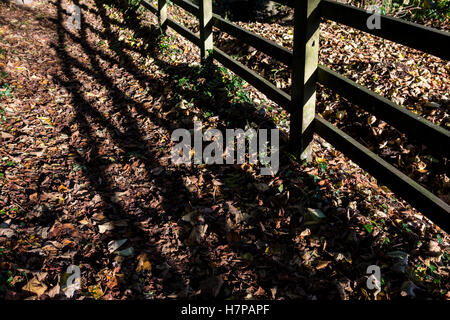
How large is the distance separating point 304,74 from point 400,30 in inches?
39.7

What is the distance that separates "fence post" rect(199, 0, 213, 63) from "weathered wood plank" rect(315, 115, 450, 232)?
2770 millimetres

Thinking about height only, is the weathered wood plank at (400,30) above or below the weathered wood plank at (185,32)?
below

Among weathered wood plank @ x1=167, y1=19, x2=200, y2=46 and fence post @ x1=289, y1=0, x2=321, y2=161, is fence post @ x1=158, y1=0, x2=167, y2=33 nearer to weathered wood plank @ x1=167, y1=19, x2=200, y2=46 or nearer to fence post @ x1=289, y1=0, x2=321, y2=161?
weathered wood plank @ x1=167, y1=19, x2=200, y2=46

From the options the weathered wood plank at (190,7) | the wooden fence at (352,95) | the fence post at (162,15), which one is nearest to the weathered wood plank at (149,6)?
the fence post at (162,15)

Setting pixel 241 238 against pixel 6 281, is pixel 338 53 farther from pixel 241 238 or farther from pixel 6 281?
pixel 6 281

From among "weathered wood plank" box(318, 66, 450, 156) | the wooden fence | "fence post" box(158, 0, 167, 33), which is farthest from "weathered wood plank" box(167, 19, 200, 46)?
"weathered wood plank" box(318, 66, 450, 156)

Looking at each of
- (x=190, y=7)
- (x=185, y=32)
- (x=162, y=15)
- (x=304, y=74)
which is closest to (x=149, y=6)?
(x=162, y=15)

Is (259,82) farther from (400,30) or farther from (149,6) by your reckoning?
(149,6)

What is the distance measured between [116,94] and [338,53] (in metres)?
3.88

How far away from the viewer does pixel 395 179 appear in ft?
10.0

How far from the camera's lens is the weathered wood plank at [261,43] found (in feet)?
13.0

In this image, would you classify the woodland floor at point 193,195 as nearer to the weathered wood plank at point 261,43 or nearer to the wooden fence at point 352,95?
the wooden fence at point 352,95

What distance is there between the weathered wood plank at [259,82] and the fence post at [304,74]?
0.22 metres
